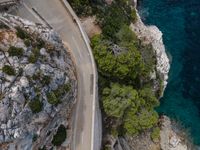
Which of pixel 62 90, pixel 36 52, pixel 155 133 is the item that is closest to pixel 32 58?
pixel 36 52

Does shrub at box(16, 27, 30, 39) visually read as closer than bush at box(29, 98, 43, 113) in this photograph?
No

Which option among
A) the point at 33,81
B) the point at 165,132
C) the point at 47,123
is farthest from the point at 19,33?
the point at 165,132

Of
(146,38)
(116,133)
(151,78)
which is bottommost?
(116,133)

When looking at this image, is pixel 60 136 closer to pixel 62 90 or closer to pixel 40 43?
pixel 62 90

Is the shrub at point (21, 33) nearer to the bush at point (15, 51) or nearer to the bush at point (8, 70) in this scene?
the bush at point (15, 51)

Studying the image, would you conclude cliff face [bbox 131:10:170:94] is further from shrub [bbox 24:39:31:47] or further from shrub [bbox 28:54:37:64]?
shrub [bbox 28:54:37:64]

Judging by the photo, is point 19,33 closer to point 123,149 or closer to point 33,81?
point 33,81

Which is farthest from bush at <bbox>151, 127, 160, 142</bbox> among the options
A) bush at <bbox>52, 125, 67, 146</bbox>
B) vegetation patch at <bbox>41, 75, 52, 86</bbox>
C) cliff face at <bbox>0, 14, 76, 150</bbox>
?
vegetation patch at <bbox>41, 75, 52, 86</bbox>
